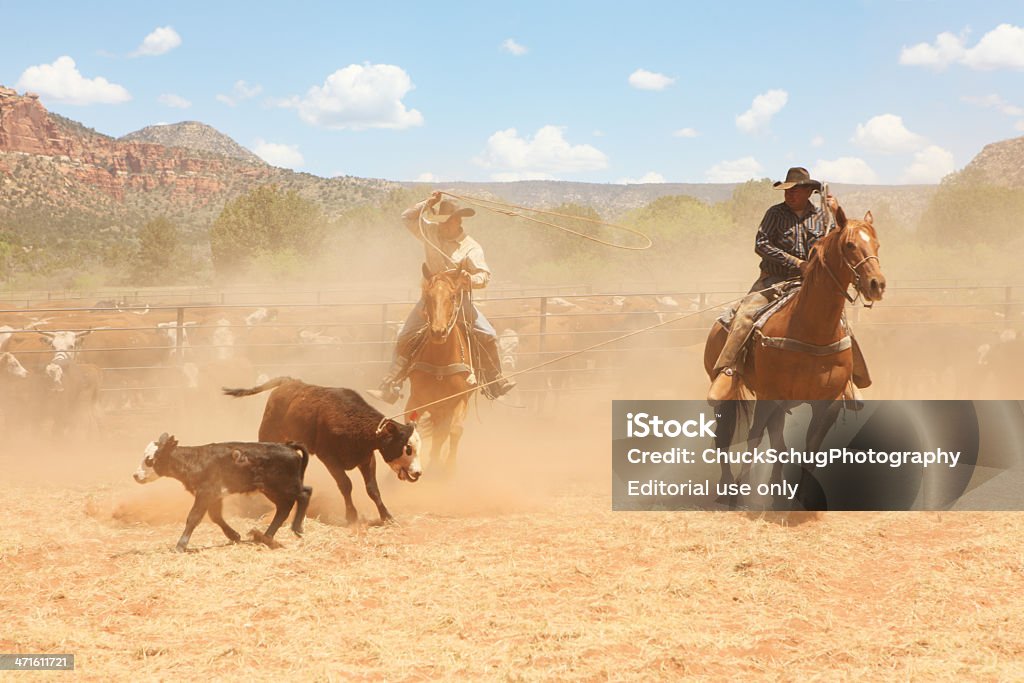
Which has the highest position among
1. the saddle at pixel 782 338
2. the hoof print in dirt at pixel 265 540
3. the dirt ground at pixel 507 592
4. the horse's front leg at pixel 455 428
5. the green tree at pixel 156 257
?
the green tree at pixel 156 257

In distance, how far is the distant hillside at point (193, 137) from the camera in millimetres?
154125

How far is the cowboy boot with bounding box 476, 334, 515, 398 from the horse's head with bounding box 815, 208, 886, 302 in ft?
10.4

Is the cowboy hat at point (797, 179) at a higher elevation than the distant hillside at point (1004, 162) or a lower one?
lower

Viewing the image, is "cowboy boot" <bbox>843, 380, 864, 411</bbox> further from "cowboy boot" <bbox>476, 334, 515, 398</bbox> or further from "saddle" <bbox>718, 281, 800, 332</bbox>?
"cowboy boot" <bbox>476, 334, 515, 398</bbox>

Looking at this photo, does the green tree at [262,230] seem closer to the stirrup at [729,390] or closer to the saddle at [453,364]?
the saddle at [453,364]

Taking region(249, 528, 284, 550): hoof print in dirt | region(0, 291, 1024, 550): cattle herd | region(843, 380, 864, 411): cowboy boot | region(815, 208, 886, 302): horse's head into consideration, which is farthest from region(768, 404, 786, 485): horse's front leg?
region(249, 528, 284, 550): hoof print in dirt

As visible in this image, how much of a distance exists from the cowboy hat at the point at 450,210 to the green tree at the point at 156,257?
182ft

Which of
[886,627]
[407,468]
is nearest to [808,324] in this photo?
[886,627]

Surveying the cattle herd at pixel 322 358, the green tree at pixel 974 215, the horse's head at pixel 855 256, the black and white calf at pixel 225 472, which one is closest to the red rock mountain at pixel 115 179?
the green tree at pixel 974 215

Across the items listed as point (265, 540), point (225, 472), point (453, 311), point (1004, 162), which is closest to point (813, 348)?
point (453, 311)

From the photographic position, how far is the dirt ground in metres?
3.88

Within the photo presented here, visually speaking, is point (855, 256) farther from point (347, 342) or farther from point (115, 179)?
point (115, 179)

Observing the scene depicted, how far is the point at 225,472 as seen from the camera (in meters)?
5.45

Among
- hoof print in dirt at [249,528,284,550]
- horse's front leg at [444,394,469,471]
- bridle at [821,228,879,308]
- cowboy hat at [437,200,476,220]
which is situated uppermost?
cowboy hat at [437,200,476,220]
